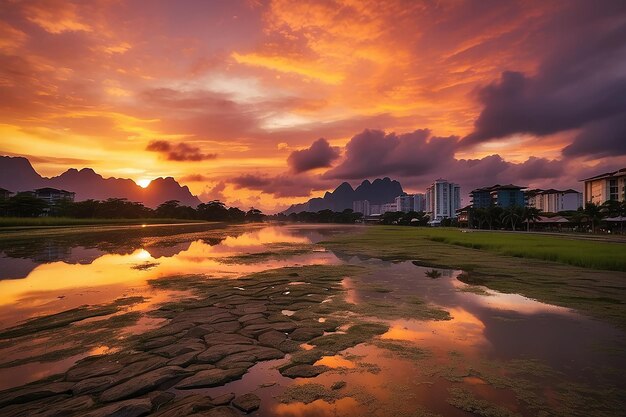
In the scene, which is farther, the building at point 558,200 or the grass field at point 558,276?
the building at point 558,200

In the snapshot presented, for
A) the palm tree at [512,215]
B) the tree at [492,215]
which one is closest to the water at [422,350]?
the palm tree at [512,215]

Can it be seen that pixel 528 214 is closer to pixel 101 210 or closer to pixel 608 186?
pixel 608 186

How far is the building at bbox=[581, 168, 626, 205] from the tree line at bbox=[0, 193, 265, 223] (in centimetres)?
13104

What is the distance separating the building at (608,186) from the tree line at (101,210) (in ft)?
430

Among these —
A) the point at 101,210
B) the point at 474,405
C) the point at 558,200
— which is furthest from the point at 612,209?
the point at 101,210

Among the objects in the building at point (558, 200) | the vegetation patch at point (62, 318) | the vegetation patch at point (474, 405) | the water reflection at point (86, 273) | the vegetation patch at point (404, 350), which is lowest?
the water reflection at point (86, 273)

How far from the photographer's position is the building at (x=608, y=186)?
86.7 m

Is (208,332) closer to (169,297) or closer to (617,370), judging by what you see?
(169,297)

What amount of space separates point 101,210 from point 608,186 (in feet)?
455

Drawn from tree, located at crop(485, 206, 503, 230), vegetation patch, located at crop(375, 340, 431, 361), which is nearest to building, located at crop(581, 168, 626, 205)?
tree, located at crop(485, 206, 503, 230)

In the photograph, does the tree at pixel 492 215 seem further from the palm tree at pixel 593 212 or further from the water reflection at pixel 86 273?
the water reflection at pixel 86 273

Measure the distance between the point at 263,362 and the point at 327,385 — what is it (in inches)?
59.2

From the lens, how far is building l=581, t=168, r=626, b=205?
86.7 metres

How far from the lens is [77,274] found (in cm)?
1574
